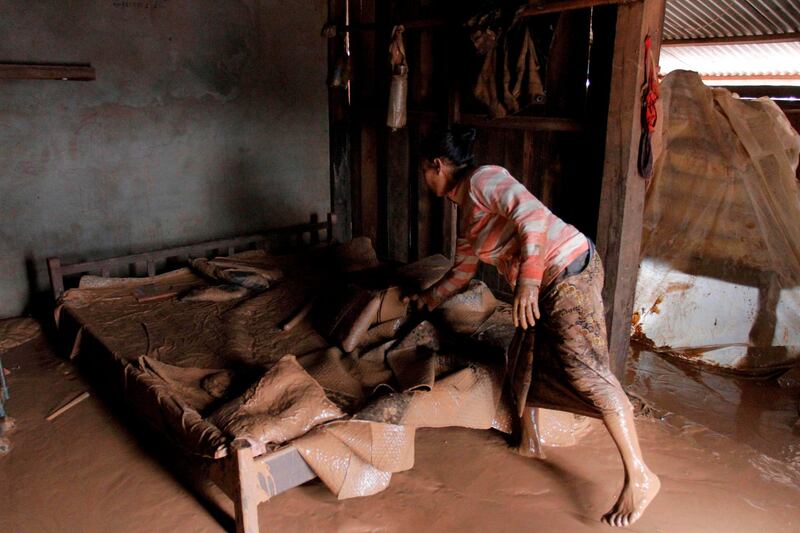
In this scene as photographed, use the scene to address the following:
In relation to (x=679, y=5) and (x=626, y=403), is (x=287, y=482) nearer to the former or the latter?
(x=626, y=403)

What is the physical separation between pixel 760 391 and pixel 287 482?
3353 millimetres

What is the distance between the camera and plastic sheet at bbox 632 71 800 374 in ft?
14.3

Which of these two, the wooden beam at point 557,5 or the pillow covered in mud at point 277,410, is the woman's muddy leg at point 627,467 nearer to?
the pillow covered in mud at point 277,410

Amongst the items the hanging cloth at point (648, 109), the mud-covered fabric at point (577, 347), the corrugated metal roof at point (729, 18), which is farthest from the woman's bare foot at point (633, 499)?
the corrugated metal roof at point (729, 18)

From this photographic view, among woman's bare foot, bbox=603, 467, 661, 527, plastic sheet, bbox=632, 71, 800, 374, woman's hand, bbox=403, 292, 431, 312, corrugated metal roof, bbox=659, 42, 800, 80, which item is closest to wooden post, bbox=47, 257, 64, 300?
woman's hand, bbox=403, 292, 431, 312

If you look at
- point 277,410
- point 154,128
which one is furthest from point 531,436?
point 154,128

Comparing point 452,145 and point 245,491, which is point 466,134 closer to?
point 452,145

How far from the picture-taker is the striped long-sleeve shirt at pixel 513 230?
2.70m

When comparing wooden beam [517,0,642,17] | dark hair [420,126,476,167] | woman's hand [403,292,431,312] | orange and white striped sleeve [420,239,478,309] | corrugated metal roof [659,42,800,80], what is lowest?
woman's hand [403,292,431,312]

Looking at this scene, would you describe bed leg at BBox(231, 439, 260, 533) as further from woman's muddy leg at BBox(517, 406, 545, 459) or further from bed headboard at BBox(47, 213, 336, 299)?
bed headboard at BBox(47, 213, 336, 299)

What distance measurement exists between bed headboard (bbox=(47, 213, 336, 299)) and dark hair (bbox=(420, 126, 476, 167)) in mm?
2697

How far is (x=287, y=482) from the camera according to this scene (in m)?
2.52

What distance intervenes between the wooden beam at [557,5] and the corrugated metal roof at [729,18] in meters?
4.93

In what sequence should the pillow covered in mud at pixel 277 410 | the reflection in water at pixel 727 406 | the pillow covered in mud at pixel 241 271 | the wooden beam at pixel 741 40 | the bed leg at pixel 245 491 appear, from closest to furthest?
the bed leg at pixel 245 491
the pillow covered in mud at pixel 277 410
the reflection in water at pixel 727 406
the pillow covered in mud at pixel 241 271
the wooden beam at pixel 741 40
